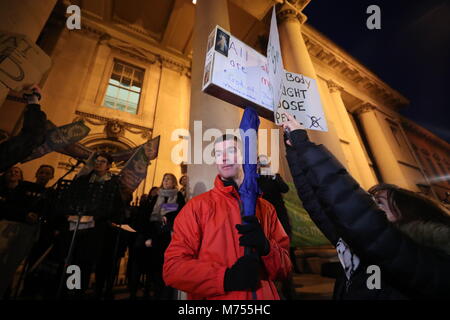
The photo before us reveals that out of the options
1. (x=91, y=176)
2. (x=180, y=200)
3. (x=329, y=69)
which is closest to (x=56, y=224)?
(x=91, y=176)

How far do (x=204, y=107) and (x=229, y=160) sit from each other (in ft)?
5.69

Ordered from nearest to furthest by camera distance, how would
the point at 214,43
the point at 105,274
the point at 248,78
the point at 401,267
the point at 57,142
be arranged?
the point at 401,267
the point at 214,43
the point at 248,78
the point at 105,274
the point at 57,142

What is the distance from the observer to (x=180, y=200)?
3301 millimetres

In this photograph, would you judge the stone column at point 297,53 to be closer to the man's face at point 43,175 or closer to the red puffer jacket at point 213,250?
the red puffer jacket at point 213,250

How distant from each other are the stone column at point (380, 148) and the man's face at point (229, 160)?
44.0 ft

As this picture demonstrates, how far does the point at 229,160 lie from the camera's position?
1372 millimetres

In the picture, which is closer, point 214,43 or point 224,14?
point 214,43

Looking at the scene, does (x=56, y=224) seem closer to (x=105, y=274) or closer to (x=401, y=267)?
(x=105, y=274)

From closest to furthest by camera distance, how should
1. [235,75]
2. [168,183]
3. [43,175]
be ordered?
[235,75]
[168,183]
[43,175]

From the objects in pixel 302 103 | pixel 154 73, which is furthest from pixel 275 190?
pixel 154 73

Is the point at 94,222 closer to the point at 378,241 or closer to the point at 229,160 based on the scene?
the point at 229,160

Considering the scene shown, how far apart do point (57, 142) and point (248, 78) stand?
413cm

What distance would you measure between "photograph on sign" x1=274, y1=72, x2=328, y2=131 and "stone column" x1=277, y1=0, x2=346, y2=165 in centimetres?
283

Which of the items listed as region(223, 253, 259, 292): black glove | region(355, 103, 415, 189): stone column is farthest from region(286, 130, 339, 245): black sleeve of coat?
region(355, 103, 415, 189): stone column
